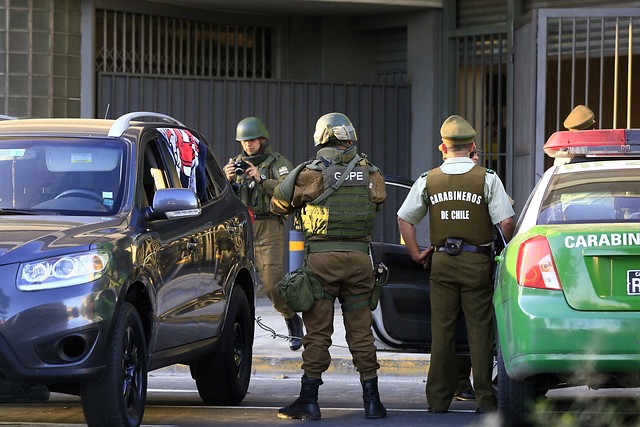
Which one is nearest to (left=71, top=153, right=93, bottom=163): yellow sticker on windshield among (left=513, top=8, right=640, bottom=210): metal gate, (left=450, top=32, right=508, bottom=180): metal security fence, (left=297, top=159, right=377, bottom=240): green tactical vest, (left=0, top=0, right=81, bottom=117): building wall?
(left=297, top=159, right=377, bottom=240): green tactical vest

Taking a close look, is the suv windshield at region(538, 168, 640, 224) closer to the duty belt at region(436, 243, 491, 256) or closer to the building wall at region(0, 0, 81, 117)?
the duty belt at region(436, 243, 491, 256)

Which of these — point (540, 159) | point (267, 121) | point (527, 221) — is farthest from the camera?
point (267, 121)

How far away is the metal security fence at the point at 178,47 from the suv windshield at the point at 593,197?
347 inches

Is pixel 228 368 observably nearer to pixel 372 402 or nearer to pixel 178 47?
pixel 372 402

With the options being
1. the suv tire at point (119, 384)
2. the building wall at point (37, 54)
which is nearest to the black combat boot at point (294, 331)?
the suv tire at point (119, 384)

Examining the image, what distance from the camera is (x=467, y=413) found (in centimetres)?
821

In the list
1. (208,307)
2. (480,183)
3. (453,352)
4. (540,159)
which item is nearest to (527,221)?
(480,183)

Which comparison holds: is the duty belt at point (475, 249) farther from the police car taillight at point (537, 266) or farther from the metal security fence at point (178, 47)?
the metal security fence at point (178, 47)

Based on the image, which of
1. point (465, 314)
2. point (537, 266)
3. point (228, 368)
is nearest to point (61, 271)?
point (228, 368)

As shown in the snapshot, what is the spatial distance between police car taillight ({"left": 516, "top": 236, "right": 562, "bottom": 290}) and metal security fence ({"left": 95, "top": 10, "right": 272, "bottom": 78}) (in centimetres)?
923

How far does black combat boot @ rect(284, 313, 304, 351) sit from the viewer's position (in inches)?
428

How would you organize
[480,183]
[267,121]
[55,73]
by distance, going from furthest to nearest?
[267,121] < [55,73] < [480,183]

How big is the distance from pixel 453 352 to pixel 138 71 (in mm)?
8129

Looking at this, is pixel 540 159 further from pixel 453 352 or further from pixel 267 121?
pixel 453 352
